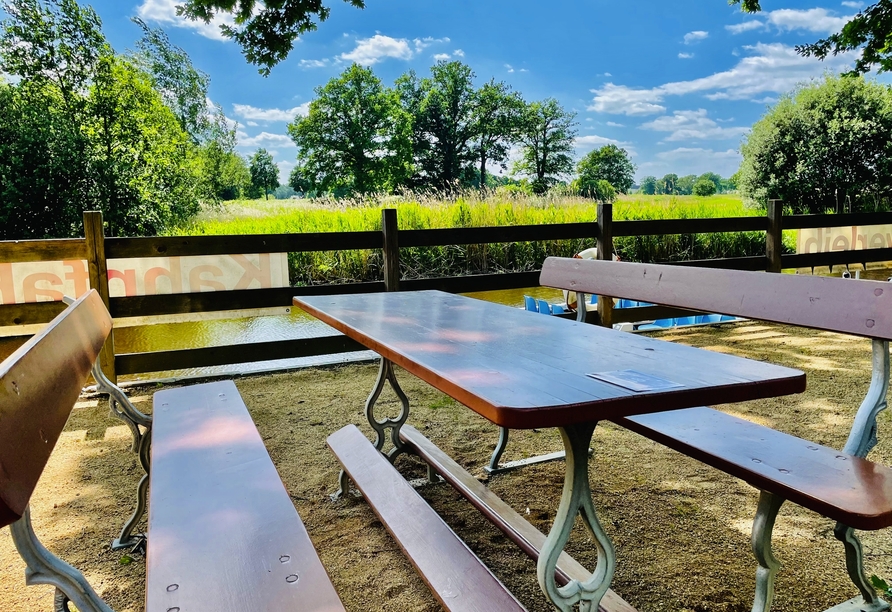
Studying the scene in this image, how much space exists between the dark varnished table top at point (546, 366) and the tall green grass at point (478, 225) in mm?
5748

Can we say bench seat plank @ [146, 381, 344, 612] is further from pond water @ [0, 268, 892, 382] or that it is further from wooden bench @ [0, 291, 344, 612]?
pond water @ [0, 268, 892, 382]

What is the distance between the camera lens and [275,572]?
1050mm

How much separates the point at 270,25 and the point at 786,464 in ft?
21.4

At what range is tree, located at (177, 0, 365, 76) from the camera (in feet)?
20.0

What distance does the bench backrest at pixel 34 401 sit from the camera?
0.69 metres

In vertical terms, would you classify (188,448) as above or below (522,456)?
above

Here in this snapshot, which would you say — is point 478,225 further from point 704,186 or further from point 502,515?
point 704,186

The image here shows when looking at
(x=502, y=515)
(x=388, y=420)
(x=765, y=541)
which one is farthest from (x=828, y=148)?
(x=765, y=541)

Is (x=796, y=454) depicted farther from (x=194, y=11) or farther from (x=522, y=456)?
(x=194, y=11)

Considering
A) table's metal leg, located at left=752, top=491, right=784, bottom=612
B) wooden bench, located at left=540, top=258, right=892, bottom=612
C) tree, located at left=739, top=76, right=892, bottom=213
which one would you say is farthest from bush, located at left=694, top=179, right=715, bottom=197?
table's metal leg, located at left=752, top=491, right=784, bottom=612

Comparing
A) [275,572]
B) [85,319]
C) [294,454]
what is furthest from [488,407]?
[294,454]

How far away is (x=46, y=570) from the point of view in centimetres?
92

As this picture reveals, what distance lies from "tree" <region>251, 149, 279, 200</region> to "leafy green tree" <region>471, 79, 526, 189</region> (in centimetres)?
2706

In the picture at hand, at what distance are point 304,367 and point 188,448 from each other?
10.3 ft
